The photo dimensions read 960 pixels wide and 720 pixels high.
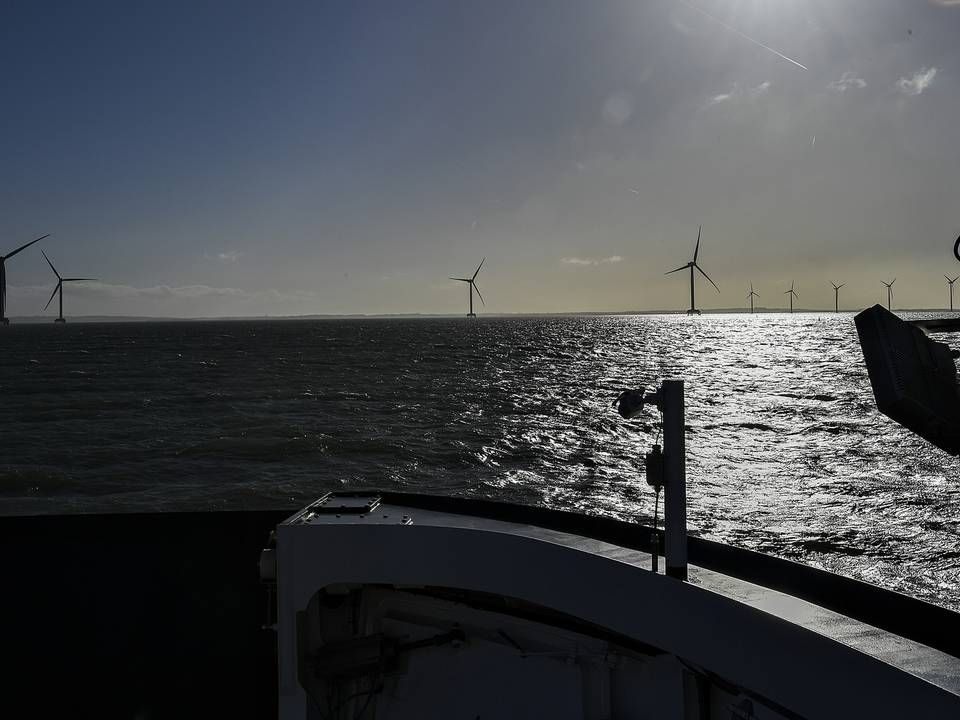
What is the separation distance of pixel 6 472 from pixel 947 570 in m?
32.8

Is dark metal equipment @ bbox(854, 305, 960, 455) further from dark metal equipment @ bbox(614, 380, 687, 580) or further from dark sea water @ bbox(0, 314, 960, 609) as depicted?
dark sea water @ bbox(0, 314, 960, 609)

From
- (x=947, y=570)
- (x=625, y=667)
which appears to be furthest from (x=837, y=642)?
(x=947, y=570)

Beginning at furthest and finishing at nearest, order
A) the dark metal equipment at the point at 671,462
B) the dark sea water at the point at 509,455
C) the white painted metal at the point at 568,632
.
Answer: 1. the dark sea water at the point at 509,455
2. the dark metal equipment at the point at 671,462
3. the white painted metal at the point at 568,632

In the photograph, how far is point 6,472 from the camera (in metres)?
28.7

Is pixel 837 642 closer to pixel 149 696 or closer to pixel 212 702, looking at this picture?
pixel 212 702

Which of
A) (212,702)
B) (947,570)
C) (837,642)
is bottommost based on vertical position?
(947,570)

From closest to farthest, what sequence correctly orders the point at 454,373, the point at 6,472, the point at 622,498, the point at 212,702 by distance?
the point at 212,702
the point at 622,498
the point at 6,472
the point at 454,373

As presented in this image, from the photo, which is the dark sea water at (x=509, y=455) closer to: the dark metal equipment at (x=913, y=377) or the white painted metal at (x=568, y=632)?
the white painted metal at (x=568, y=632)

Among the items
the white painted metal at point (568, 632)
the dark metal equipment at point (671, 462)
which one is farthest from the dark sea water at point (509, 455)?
the dark metal equipment at point (671, 462)

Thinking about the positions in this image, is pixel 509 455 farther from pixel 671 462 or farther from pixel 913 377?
pixel 913 377

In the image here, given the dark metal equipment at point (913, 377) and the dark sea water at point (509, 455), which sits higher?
the dark metal equipment at point (913, 377)

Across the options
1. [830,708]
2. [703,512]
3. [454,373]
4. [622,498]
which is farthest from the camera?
[454,373]

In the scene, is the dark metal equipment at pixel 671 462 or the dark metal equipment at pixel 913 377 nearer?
the dark metal equipment at pixel 913 377

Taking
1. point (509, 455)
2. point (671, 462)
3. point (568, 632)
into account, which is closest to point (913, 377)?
point (671, 462)
